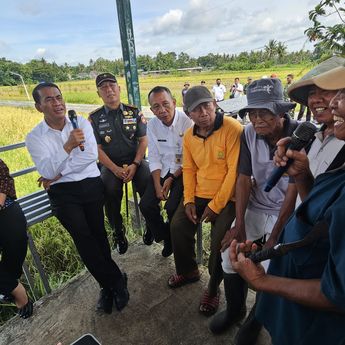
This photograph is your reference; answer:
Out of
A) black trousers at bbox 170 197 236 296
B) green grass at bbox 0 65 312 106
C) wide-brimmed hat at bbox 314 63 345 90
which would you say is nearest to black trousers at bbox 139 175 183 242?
black trousers at bbox 170 197 236 296

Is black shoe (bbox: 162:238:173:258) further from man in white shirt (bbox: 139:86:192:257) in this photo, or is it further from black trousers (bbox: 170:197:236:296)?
black trousers (bbox: 170:197:236:296)

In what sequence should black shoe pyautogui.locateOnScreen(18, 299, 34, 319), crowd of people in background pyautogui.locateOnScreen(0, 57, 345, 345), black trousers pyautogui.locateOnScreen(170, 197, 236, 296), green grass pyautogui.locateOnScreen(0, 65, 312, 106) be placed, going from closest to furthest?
crowd of people in background pyautogui.locateOnScreen(0, 57, 345, 345) < black trousers pyautogui.locateOnScreen(170, 197, 236, 296) < black shoe pyautogui.locateOnScreen(18, 299, 34, 319) < green grass pyautogui.locateOnScreen(0, 65, 312, 106)

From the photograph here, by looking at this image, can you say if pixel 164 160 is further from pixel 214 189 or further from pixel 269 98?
pixel 269 98

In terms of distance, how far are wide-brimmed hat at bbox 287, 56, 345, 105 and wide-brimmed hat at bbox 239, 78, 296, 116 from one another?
0.22 feet

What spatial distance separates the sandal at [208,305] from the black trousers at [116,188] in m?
1.26

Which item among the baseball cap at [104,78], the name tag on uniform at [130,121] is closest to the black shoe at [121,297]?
the name tag on uniform at [130,121]

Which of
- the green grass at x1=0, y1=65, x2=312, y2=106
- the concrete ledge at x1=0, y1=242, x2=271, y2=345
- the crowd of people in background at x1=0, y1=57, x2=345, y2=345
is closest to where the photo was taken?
the crowd of people in background at x1=0, y1=57, x2=345, y2=345

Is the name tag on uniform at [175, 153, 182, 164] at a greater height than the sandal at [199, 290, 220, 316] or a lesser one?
greater

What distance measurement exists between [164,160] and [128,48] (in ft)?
4.58

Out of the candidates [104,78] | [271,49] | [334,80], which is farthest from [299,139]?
[271,49]

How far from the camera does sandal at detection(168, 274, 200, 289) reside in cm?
247

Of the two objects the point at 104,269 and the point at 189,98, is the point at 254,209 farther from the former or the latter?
the point at 104,269

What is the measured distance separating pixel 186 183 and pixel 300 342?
1.53m

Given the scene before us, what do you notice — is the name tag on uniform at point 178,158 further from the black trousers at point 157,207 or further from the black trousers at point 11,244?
the black trousers at point 11,244
